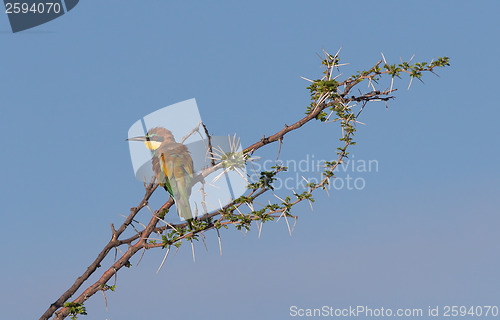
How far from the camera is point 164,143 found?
28.8 ft

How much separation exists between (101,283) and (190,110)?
2.59 m

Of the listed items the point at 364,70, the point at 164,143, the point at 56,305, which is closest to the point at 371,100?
the point at 364,70

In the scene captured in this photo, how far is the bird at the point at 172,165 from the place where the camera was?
8.52 metres

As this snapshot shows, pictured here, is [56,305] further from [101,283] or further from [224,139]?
[224,139]

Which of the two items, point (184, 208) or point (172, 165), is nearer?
point (184, 208)

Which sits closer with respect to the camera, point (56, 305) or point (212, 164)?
point (212, 164)

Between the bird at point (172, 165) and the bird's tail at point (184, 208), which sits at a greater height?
the bird at point (172, 165)

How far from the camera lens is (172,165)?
8641 millimetres

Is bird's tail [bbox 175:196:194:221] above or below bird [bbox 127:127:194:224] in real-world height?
below

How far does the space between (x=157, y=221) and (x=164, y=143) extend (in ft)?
3.33

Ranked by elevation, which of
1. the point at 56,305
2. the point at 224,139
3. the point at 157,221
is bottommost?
the point at 56,305

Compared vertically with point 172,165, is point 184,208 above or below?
below

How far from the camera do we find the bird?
8523 millimetres

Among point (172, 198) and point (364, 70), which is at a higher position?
point (364, 70)
